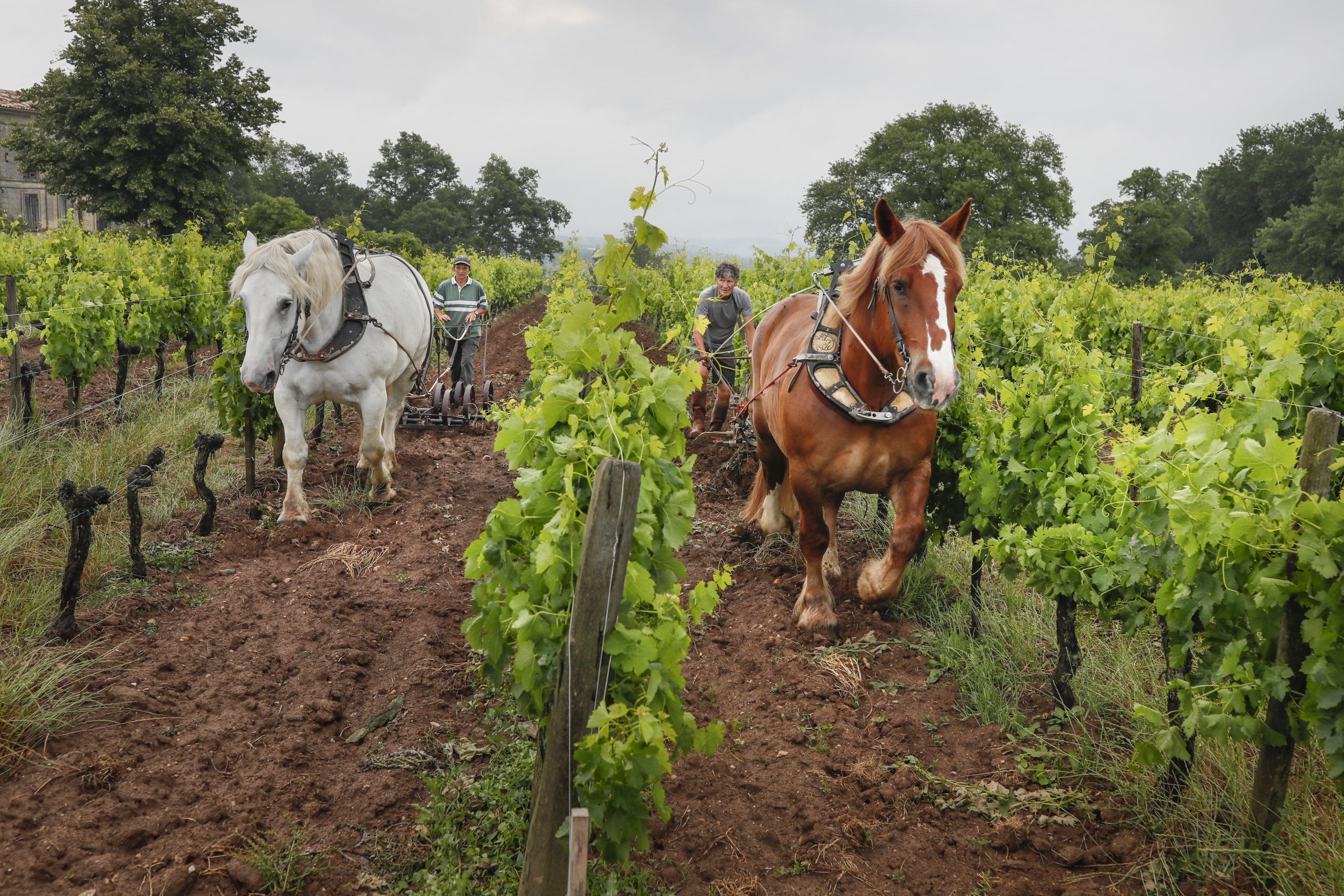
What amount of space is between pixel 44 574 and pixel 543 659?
371 cm

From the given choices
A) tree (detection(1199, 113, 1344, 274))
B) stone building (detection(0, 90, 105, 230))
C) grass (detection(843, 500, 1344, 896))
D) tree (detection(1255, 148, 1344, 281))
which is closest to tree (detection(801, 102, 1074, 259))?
tree (detection(1255, 148, 1344, 281))

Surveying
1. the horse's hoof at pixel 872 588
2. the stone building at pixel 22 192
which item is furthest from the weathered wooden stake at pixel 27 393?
the stone building at pixel 22 192

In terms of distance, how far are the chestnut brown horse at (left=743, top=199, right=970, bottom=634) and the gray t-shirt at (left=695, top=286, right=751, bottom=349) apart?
3.18 meters

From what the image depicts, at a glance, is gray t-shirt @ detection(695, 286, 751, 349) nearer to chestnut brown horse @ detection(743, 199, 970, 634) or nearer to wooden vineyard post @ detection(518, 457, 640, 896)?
chestnut brown horse @ detection(743, 199, 970, 634)

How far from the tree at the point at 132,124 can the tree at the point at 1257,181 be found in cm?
5531

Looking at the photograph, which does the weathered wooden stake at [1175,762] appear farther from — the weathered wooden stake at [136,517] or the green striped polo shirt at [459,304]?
the green striped polo shirt at [459,304]

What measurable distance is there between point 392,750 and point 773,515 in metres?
3.00

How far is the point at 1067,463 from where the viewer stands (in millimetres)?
3430

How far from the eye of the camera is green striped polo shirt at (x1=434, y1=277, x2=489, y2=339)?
27.9ft

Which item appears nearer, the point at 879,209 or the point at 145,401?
the point at 879,209

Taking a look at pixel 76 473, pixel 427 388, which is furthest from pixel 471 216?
pixel 76 473

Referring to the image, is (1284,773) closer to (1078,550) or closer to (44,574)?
(1078,550)

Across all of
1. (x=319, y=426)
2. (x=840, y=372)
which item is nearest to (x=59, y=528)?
(x=319, y=426)

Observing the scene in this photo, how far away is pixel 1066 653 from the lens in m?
3.36
